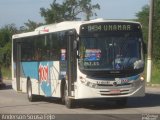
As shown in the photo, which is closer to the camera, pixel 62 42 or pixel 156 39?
pixel 62 42

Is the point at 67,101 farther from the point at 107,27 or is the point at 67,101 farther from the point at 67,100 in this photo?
the point at 107,27

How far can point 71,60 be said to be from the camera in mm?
20625

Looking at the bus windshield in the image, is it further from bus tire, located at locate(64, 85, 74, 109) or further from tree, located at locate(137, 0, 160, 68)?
tree, located at locate(137, 0, 160, 68)


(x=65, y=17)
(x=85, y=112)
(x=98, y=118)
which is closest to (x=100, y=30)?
(x=85, y=112)

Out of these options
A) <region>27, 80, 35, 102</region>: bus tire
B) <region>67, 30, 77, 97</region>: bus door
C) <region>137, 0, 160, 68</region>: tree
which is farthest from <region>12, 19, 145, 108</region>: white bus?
<region>137, 0, 160, 68</region>: tree

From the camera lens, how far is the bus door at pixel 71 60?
20.3m

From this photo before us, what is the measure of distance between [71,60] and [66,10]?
68471mm

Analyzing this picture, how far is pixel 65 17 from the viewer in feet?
291

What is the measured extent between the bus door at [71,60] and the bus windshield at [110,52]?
0.35 metres

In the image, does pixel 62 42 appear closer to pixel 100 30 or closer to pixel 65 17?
pixel 100 30

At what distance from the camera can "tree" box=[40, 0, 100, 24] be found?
87062mm

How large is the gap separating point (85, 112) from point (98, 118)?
2323 mm

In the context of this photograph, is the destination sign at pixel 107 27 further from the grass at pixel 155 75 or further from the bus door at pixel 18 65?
the grass at pixel 155 75

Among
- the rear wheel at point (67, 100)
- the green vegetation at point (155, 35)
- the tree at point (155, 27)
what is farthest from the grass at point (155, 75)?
the rear wheel at point (67, 100)
